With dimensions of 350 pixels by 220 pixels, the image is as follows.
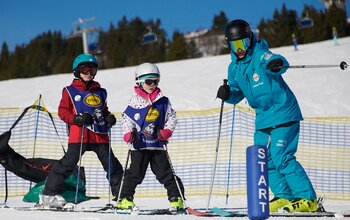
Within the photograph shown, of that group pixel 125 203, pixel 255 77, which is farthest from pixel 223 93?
pixel 125 203

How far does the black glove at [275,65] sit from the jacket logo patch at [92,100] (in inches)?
88.0

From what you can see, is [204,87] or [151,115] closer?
[151,115]

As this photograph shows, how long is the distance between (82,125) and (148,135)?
86 centimetres

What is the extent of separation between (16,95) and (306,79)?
994 centimetres

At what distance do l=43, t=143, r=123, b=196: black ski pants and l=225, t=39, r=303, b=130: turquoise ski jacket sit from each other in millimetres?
1897

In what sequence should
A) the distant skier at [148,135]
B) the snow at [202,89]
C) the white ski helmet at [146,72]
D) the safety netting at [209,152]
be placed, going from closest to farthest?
the distant skier at [148,135] → the white ski helmet at [146,72] → the safety netting at [209,152] → the snow at [202,89]

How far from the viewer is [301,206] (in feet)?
15.9

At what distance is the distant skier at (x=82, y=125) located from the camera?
6.07 metres

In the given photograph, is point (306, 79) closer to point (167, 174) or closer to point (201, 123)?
point (201, 123)

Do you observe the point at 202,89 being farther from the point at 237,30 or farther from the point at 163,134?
the point at 237,30

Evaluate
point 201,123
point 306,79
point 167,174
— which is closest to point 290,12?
point 306,79

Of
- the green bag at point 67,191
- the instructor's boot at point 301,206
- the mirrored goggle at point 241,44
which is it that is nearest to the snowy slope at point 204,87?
the green bag at point 67,191

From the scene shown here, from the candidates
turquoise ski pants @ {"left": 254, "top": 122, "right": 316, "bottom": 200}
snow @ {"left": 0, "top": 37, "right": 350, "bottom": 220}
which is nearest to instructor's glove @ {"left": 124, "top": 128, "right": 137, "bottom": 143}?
turquoise ski pants @ {"left": 254, "top": 122, "right": 316, "bottom": 200}

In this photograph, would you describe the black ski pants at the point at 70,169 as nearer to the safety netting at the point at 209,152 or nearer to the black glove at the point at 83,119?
the black glove at the point at 83,119
